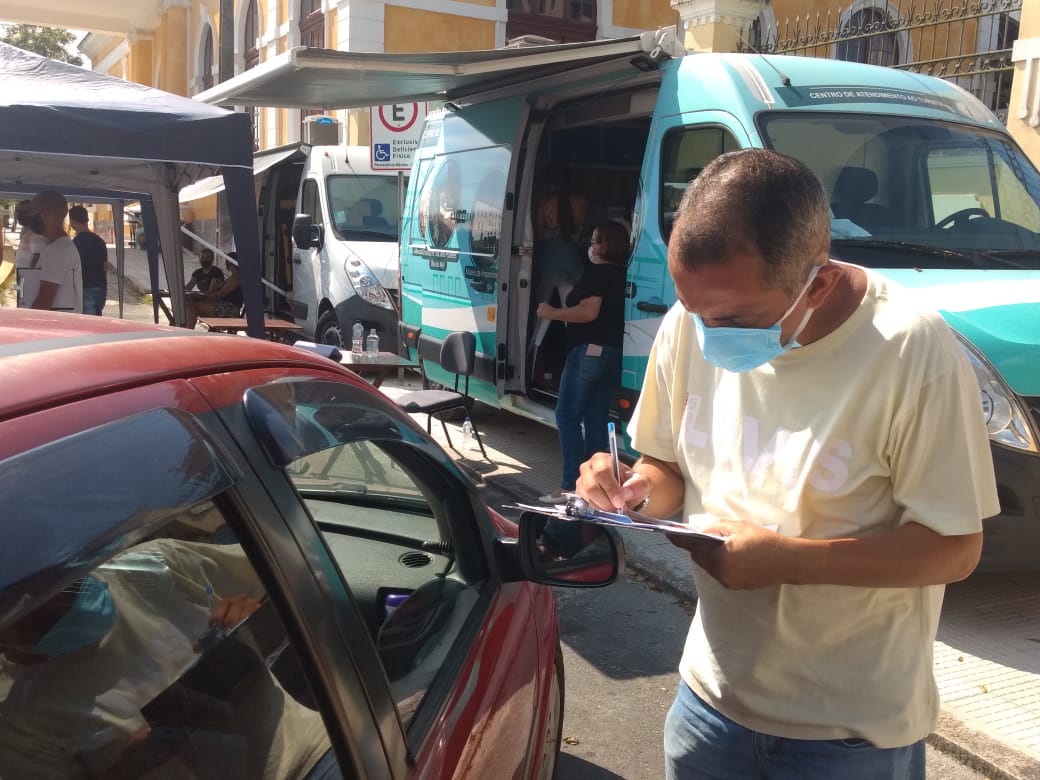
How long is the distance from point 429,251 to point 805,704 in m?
6.49

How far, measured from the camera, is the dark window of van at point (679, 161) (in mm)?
5180

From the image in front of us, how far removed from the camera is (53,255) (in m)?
7.60

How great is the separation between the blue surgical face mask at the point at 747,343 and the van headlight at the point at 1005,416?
8.36 feet

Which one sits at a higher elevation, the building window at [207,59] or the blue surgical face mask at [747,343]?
the building window at [207,59]

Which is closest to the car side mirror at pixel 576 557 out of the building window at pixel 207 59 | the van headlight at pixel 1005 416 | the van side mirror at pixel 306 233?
the van headlight at pixel 1005 416

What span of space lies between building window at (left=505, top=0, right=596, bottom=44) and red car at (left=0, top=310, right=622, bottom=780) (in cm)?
1736

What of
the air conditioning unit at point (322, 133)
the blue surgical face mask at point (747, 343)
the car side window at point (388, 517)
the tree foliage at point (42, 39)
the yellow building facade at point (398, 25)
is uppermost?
the tree foliage at point (42, 39)

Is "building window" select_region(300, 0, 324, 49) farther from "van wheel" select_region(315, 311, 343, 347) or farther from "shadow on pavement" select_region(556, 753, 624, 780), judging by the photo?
"shadow on pavement" select_region(556, 753, 624, 780)

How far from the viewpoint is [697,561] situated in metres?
1.63

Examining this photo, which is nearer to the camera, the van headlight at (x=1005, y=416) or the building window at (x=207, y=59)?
the van headlight at (x=1005, y=416)

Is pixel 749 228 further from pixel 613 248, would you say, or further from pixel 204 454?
pixel 613 248

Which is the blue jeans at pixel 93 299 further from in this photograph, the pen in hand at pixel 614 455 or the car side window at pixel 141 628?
the car side window at pixel 141 628

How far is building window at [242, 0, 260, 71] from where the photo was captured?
21.8 meters

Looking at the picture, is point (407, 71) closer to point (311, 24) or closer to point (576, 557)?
point (576, 557)
